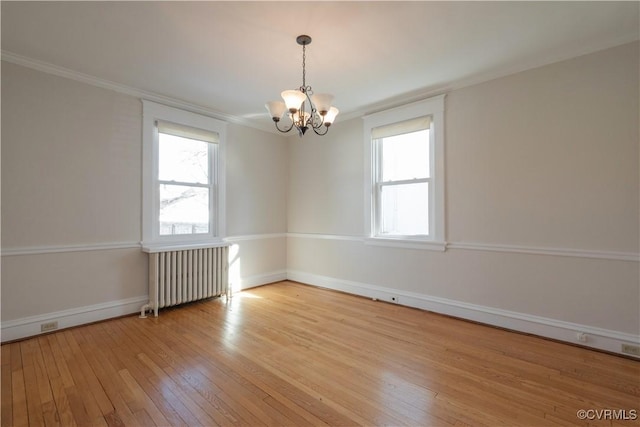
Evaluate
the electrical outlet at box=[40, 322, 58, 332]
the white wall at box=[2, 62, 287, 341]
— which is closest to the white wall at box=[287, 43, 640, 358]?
the white wall at box=[2, 62, 287, 341]

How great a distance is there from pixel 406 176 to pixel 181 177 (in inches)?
121

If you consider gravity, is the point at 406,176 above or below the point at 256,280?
above

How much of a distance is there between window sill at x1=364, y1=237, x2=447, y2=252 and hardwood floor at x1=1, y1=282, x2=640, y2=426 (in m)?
0.85

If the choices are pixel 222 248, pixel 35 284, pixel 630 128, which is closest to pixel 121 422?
pixel 35 284

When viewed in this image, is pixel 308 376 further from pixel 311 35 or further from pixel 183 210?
pixel 183 210

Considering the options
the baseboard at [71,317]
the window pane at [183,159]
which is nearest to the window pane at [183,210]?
the window pane at [183,159]

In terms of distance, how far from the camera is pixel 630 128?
2.53 meters

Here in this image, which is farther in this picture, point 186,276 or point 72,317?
point 186,276

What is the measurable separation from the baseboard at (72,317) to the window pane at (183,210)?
0.93 m

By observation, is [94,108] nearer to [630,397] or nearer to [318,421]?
[318,421]

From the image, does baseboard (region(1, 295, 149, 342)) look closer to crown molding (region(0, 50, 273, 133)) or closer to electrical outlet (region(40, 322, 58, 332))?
electrical outlet (region(40, 322, 58, 332))

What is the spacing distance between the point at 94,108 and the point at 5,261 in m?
1.76

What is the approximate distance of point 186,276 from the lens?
383 centimetres

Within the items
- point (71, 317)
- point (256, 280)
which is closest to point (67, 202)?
point (71, 317)
